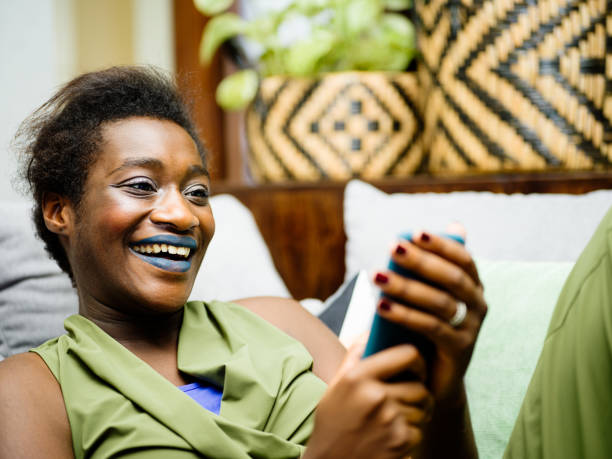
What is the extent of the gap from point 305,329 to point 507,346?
352 mm

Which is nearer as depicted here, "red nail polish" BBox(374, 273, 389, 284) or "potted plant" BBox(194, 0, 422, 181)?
"red nail polish" BBox(374, 273, 389, 284)

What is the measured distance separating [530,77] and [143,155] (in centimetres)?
94

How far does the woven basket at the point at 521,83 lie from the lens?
4.31 feet

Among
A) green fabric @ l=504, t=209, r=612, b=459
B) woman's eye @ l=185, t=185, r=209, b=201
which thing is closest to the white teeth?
woman's eye @ l=185, t=185, r=209, b=201

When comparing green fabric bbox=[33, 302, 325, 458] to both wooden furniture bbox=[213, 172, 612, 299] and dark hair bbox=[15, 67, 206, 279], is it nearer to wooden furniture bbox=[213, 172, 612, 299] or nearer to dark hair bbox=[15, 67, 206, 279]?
dark hair bbox=[15, 67, 206, 279]

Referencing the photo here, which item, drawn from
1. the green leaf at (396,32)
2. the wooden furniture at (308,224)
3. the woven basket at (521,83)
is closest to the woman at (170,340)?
the wooden furniture at (308,224)

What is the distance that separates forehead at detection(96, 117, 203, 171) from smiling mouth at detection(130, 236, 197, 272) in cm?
12

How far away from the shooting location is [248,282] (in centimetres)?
134

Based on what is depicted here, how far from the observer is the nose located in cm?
85

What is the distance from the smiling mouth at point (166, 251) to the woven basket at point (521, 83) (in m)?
0.88

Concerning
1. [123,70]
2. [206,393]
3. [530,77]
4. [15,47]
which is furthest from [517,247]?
[15,47]

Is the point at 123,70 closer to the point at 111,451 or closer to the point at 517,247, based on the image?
the point at 111,451

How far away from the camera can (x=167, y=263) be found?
→ 0.85 meters

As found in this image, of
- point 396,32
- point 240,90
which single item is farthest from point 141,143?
point 396,32
